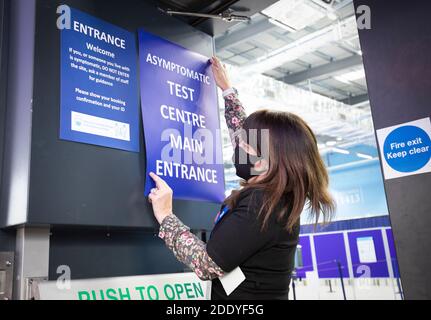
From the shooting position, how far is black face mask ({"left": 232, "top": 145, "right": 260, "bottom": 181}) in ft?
4.77

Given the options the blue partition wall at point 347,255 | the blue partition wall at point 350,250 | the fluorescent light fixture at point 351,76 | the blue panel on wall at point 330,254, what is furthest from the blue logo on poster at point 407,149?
the fluorescent light fixture at point 351,76

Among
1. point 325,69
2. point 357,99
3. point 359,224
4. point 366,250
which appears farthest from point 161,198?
point 357,99

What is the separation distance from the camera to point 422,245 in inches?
73.0

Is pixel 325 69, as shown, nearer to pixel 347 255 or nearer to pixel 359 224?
pixel 359 224

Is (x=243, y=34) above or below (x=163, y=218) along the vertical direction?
above

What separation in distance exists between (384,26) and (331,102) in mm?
6550

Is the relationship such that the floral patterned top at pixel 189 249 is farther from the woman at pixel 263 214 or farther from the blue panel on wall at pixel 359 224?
the blue panel on wall at pixel 359 224

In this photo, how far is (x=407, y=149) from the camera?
192 cm

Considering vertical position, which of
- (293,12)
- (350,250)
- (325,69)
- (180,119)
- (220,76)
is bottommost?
(350,250)

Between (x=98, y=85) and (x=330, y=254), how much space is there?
21.2 feet

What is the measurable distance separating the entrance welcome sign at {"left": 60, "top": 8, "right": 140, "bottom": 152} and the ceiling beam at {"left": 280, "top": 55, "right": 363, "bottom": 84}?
693 cm

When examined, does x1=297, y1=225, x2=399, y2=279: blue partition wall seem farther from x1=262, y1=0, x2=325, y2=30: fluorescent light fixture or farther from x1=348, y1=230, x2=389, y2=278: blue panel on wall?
x1=262, y1=0, x2=325, y2=30: fluorescent light fixture

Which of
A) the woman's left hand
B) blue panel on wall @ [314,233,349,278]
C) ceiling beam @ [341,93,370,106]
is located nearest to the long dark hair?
the woman's left hand
